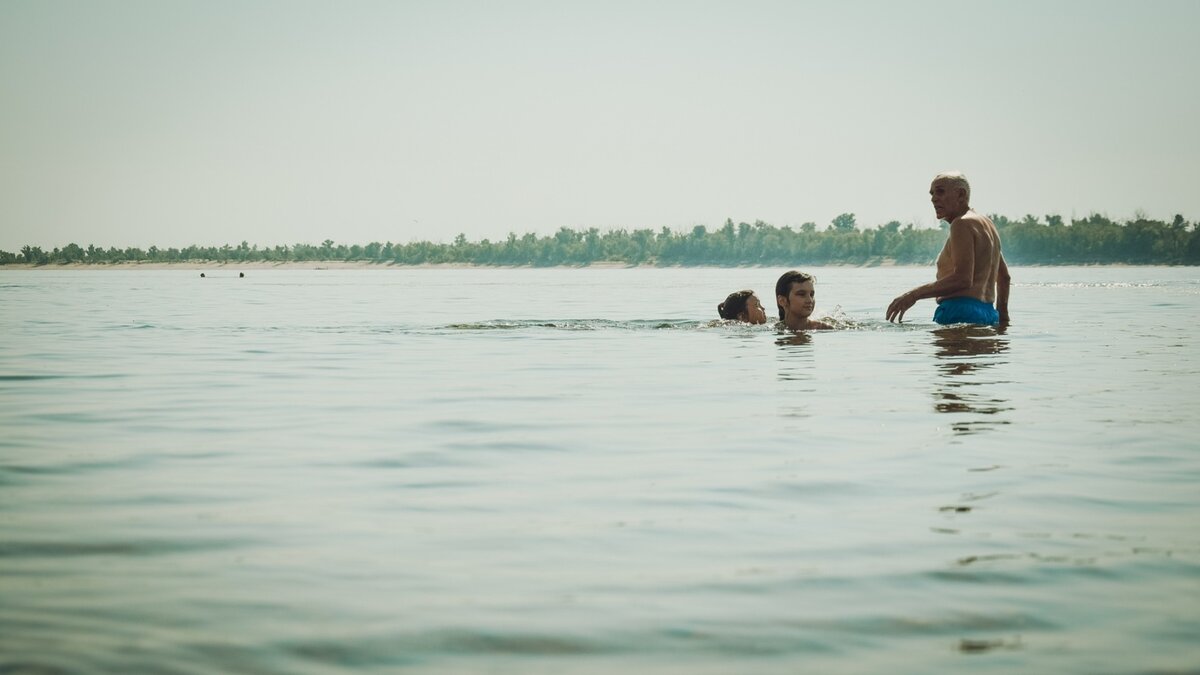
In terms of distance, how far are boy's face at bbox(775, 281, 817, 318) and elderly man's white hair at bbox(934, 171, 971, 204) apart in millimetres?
2491

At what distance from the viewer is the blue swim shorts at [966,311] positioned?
48.4ft

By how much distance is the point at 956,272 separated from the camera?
14.5 meters

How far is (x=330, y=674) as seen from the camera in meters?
2.93

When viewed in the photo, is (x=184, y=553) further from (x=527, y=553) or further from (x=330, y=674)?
(x=330, y=674)

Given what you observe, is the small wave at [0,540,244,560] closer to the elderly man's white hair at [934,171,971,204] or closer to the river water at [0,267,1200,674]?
the river water at [0,267,1200,674]

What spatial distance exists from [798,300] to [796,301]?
0.13 ft

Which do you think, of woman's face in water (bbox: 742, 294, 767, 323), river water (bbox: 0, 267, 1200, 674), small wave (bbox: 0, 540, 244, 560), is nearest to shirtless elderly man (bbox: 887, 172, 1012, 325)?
woman's face in water (bbox: 742, 294, 767, 323)

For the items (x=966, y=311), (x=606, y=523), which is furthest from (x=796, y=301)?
(x=606, y=523)

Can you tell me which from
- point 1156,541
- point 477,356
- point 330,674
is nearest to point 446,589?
point 330,674

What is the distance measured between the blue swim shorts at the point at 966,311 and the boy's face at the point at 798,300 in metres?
1.98

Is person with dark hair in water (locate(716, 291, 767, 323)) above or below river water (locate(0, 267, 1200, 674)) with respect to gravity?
above

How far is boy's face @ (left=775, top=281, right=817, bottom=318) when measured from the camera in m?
16.4

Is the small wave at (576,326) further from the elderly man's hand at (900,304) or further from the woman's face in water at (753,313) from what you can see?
the elderly man's hand at (900,304)

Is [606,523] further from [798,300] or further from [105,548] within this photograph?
[798,300]
